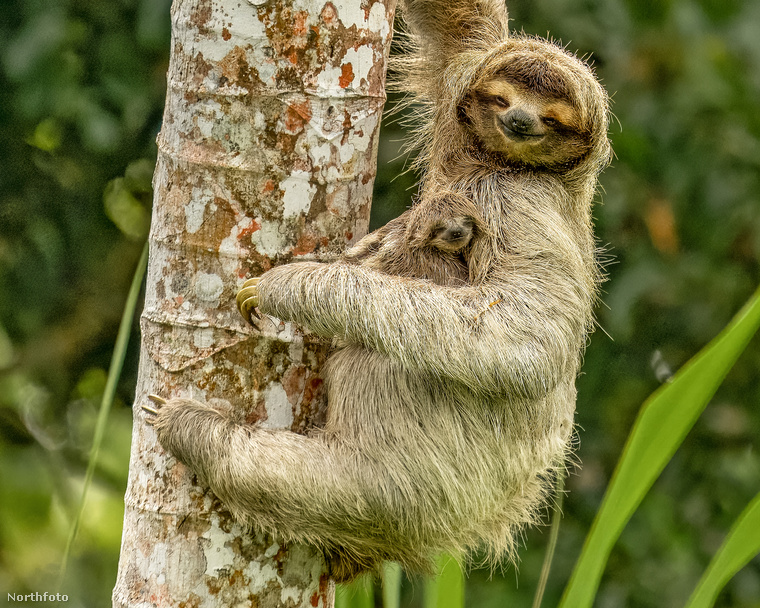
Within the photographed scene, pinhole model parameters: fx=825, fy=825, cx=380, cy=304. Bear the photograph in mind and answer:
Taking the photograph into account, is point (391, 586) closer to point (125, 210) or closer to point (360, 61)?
point (360, 61)

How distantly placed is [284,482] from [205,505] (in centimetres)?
23

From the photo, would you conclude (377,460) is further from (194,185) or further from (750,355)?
(750,355)

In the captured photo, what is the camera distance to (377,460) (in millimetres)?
2484

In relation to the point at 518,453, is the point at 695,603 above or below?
below

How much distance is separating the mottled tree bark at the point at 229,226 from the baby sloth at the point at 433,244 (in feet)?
1.00

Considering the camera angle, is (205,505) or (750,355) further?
(750,355)

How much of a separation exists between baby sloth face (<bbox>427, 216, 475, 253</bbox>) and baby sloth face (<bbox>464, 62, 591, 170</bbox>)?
1.08 ft

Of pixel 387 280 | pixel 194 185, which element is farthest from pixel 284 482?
pixel 194 185

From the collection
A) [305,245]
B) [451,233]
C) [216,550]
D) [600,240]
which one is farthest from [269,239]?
[600,240]

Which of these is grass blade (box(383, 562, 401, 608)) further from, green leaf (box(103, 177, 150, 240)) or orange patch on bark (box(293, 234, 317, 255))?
green leaf (box(103, 177, 150, 240))

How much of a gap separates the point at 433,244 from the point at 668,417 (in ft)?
3.16

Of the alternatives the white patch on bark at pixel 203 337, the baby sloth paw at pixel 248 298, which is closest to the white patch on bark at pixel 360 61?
the baby sloth paw at pixel 248 298

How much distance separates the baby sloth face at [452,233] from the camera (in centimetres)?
259

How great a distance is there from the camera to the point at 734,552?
2766 millimetres
